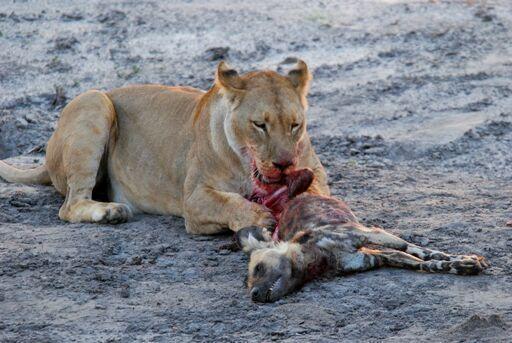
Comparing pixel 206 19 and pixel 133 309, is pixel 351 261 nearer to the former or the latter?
pixel 133 309

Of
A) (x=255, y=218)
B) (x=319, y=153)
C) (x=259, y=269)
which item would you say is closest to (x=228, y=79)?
(x=255, y=218)

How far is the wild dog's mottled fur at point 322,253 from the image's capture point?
5.26 m

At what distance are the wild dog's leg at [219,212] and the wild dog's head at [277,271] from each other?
71 centimetres

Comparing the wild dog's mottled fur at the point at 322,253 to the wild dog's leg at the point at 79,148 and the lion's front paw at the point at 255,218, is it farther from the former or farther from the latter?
the wild dog's leg at the point at 79,148

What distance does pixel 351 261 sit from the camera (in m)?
5.50

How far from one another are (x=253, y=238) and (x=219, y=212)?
61cm

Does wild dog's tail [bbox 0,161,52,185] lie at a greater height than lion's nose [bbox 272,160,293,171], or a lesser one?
lesser

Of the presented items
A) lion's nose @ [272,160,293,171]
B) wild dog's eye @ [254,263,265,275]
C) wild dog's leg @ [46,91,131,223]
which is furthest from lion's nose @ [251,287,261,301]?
wild dog's leg @ [46,91,131,223]

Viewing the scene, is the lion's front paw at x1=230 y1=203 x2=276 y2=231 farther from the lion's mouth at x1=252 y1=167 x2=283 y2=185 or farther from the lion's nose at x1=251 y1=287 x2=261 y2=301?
the lion's nose at x1=251 y1=287 x2=261 y2=301

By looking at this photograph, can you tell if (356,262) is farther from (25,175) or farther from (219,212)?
(25,175)

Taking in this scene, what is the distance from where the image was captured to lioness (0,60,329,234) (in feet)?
20.7

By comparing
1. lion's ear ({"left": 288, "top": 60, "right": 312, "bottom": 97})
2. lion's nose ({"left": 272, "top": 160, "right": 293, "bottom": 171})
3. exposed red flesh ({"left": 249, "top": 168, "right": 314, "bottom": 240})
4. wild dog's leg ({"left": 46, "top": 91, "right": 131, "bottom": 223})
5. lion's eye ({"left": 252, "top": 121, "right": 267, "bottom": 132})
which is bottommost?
wild dog's leg ({"left": 46, "top": 91, "right": 131, "bottom": 223})

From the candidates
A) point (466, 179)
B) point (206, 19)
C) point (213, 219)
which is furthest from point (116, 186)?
point (206, 19)

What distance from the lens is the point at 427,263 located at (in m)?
5.46
